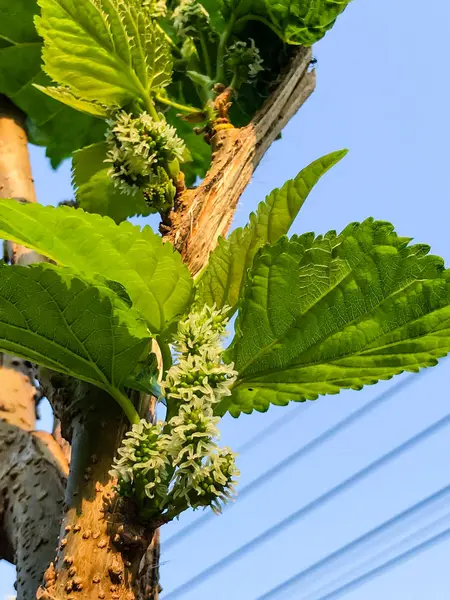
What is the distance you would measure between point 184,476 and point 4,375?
0.48 m

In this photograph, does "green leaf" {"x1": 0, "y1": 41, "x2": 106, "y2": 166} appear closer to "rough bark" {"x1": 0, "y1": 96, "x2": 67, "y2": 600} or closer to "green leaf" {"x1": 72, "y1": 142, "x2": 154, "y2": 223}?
"rough bark" {"x1": 0, "y1": 96, "x2": 67, "y2": 600}

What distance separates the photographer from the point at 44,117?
1.03 meters

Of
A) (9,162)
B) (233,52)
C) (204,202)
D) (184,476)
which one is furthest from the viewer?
(9,162)

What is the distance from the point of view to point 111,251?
0.45 m

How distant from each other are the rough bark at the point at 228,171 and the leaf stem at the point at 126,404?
0.15 m

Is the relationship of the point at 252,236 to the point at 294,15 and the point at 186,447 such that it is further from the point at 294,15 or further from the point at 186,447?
the point at 294,15

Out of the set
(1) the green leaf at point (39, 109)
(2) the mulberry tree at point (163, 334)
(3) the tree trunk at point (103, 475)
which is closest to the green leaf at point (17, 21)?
(1) the green leaf at point (39, 109)

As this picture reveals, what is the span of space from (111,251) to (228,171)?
283 mm

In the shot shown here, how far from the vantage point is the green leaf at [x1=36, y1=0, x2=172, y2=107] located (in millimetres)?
668

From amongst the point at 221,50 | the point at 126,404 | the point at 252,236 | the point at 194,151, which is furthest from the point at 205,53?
the point at 126,404

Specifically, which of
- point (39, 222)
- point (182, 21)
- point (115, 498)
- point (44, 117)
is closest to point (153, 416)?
point (115, 498)

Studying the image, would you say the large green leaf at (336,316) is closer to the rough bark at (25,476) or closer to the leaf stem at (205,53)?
the rough bark at (25,476)

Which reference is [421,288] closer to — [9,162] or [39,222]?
[39,222]

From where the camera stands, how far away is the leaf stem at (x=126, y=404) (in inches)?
19.2
